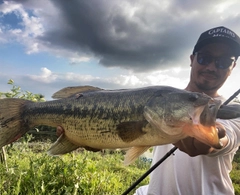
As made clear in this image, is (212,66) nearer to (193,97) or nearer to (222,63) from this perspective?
(222,63)

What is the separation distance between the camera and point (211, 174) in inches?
123

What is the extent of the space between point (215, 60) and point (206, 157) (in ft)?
3.87

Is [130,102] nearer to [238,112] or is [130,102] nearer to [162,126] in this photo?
[162,126]

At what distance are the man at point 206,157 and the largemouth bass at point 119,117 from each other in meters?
0.83

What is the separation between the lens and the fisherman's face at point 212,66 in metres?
3.43

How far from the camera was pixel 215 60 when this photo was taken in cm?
344

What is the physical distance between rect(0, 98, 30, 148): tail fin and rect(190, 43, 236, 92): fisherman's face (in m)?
2.12

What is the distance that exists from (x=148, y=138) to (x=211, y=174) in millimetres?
1357

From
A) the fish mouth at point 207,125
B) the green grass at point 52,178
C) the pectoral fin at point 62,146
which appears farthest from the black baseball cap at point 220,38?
the green grass at point 52,178

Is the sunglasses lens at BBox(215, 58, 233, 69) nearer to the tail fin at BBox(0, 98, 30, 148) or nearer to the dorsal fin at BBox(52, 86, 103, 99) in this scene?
the dorsal fin at BBox(52, 86, 103, 99)

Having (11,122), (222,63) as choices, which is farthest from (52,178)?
(222,63)

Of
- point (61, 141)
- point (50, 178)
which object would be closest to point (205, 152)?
point (61, 141)

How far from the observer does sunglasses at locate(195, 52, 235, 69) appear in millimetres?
3422

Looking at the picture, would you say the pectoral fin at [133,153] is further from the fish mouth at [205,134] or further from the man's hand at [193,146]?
the fish mouth at [205,134]
